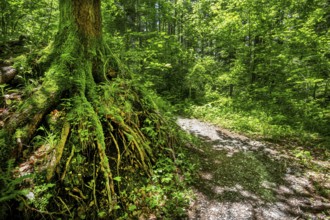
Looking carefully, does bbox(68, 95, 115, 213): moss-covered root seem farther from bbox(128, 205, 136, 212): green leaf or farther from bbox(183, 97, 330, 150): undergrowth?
bbox(183, 97, 330, 150): undergrowth

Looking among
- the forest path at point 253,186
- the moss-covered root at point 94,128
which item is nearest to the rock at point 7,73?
the moss-covered root at point 94,128

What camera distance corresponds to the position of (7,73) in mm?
4281

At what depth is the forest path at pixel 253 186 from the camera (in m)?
3.79

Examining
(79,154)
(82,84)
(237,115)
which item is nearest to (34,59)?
(82,84)

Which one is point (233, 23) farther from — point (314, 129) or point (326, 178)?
point (326, 178)

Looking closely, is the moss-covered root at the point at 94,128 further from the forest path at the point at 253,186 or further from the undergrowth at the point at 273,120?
the undergrowth at the point at 273,120

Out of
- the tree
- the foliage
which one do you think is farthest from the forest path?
the foliage

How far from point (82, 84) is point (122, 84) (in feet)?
3.44

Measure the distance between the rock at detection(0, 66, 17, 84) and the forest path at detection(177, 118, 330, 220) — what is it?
480 cm

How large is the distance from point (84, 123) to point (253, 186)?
407 centimetres

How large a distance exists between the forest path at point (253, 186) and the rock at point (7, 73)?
15.8 feet

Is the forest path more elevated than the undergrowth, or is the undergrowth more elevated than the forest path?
the undergrowth

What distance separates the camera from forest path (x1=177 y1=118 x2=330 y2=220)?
3.79m

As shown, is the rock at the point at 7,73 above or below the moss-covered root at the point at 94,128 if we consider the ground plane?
above
